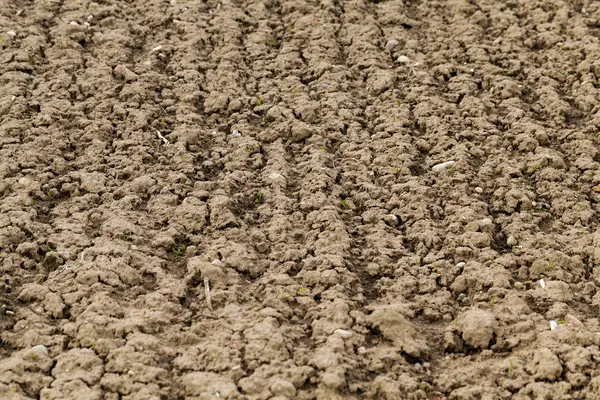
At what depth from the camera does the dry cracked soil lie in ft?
10.2

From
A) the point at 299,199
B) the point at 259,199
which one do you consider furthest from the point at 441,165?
the point at 259,199

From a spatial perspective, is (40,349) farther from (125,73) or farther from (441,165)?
(441,165)

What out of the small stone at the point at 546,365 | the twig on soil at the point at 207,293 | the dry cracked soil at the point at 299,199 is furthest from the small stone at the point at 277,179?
the small stone at the point at 546,365

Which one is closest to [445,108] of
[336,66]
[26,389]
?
[336,66]

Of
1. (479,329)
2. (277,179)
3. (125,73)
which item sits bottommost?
(479,329)

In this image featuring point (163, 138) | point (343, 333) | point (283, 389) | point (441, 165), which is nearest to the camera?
point (283, 389)

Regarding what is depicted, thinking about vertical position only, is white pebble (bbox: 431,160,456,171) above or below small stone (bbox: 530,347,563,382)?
above

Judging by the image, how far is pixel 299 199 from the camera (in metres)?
3.88

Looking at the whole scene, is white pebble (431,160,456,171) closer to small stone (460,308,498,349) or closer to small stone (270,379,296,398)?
small stone (460,308,498,349)

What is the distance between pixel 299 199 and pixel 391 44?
1.53m

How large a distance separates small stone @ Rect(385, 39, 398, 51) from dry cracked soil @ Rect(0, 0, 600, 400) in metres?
0.04

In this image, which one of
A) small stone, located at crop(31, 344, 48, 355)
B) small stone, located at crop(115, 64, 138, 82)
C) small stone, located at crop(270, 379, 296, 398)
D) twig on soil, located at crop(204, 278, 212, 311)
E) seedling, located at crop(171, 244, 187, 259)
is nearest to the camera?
small stone, located at crop(270, 379, 296, 398)

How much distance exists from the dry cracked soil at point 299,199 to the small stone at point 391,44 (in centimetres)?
4

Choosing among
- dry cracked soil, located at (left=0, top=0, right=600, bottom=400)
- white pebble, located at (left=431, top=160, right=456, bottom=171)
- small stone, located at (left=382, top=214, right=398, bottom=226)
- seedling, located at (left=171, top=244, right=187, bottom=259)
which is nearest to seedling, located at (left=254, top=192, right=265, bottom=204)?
dry cracked soil, located at (left=0, top=0, right=600, bottom=400)
